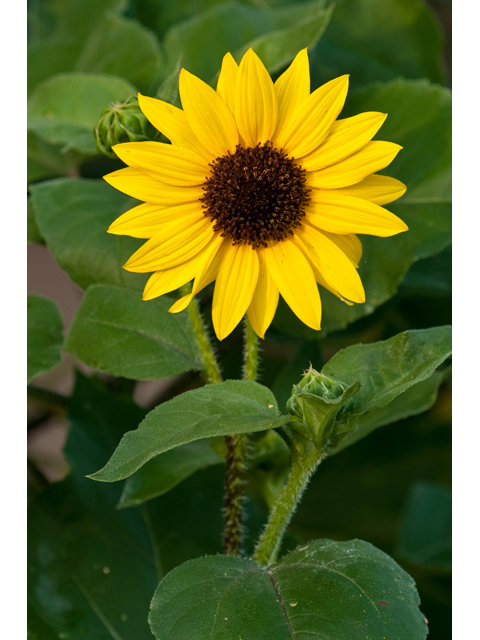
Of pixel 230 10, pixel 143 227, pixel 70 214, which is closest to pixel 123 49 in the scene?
pixel 230 10

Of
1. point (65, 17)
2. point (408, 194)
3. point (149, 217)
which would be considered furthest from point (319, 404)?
point (65, 17)

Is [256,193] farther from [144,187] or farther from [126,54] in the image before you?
[126,54]

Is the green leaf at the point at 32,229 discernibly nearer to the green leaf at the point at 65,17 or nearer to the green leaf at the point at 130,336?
the green leaf at the point at 130,336

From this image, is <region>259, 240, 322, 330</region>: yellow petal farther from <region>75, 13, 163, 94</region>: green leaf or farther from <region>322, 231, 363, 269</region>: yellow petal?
<region>75, 13, 163, 94</region>: green leaf

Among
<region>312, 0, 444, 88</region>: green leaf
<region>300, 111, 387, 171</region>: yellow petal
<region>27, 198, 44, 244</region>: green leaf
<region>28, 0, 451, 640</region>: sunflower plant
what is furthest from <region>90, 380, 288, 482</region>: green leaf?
<region>312, 0, 444, 88</region>: green leaf

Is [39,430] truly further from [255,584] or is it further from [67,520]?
[255,584]
